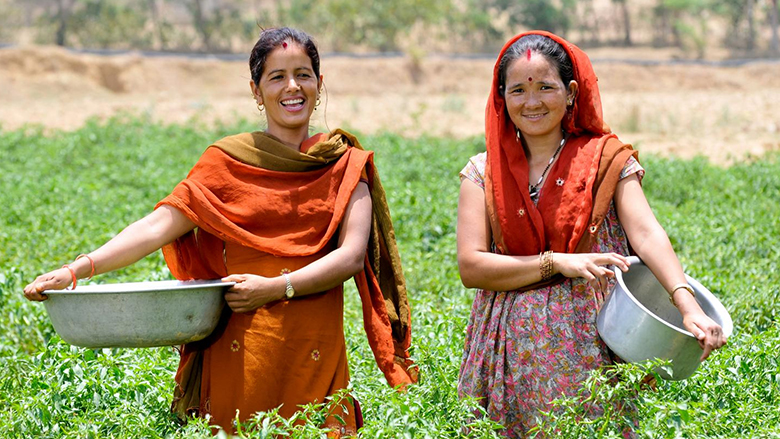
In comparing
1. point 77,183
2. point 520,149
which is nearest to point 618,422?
point 520,149

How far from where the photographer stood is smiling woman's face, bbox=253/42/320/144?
3.10 m

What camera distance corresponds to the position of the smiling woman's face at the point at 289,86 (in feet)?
10.2

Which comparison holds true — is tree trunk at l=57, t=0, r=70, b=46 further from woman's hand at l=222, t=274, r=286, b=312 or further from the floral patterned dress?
the floral patterned dress

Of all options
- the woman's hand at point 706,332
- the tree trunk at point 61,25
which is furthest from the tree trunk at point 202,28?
the woman's hand at point 706,332

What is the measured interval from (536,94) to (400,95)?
20.8 meters

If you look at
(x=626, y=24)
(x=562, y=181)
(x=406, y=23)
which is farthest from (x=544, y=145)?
(x=626, y=24)

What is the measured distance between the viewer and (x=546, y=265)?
110 inches

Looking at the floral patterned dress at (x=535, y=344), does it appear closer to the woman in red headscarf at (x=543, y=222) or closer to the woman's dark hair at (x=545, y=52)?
the woman in red headscarf at (x=543, y=222)

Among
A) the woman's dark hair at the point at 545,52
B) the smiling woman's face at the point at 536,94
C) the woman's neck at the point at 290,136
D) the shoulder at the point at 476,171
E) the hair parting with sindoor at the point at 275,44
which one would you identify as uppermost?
the hair parting with sindoor at the point at 275,44

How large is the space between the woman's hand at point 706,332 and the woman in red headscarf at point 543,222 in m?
0.22

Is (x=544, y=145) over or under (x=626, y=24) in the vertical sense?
over

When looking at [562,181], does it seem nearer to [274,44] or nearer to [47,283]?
[274,44]

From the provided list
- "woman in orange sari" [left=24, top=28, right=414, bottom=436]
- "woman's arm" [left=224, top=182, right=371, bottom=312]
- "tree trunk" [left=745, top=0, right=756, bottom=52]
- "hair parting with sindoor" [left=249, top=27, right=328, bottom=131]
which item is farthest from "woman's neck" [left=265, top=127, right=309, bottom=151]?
"tree trunk" [left=745, top=0, right=756, bottom=52]

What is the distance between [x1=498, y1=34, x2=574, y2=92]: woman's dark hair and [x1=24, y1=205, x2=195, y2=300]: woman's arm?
1147mm
